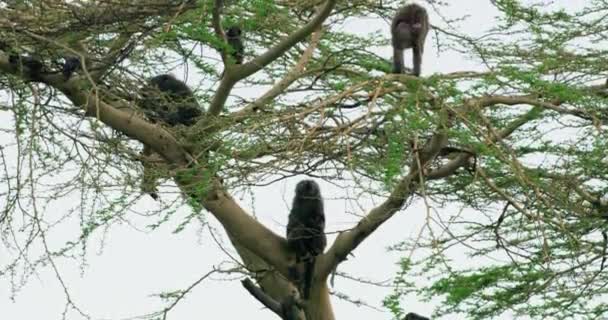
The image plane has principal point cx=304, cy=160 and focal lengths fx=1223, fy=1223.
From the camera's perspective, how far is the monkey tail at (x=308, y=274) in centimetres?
931

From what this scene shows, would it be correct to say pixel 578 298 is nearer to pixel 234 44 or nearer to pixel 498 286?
pixel 498 286

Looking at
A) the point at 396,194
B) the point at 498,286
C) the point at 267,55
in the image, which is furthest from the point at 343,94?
the point at 498,286

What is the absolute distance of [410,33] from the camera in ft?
28.7

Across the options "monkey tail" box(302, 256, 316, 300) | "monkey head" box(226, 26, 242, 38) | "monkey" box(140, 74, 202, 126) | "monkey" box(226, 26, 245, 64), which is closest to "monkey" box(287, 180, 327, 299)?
"monkey tail" box(302, 256, 316, 300)

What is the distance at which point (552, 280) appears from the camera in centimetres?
877

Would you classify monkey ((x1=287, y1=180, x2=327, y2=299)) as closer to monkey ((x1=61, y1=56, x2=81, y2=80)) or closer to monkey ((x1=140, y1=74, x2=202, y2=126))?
monkey ((x1=140, y1=74, x2=202, y2=126))

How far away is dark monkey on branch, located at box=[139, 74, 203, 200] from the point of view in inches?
314

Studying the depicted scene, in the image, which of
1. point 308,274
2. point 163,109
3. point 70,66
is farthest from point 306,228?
point 70,66

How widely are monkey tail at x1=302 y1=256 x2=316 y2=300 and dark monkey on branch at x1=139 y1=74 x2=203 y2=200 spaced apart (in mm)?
1387

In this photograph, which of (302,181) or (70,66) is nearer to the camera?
(70,66)

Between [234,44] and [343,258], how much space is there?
181 centimetres

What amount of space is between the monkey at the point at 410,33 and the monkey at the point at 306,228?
1349 millimetres

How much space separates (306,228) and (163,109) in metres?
1.42

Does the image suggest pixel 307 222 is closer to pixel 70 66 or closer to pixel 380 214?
pixel 380 214
